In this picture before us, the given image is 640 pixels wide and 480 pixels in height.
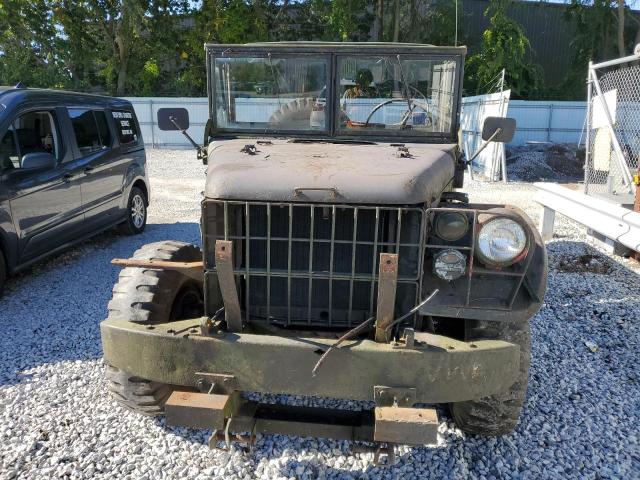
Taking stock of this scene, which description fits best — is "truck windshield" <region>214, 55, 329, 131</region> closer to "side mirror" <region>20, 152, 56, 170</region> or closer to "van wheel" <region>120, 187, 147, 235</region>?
"side mirror" <region>20, 152, 56, 170</region>

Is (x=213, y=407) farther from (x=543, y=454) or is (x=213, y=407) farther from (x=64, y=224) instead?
(x=64, y=224)

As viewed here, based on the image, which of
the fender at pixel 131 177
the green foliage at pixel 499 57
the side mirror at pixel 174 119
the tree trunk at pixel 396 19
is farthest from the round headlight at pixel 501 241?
the tree trunk at pixel 396 19

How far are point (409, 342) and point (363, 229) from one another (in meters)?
0.60

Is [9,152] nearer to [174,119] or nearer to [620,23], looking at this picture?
[174,119]

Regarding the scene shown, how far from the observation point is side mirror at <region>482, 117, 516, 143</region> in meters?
3.89

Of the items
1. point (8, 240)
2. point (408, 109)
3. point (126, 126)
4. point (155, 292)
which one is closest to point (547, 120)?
point (126, 126)

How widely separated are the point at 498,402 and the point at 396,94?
2.31 m

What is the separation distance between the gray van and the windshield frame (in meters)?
2.60

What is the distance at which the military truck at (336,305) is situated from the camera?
2.51m

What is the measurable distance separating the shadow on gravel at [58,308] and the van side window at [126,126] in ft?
4.86

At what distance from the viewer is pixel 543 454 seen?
3115 millimetres

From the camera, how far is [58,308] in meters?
5.25

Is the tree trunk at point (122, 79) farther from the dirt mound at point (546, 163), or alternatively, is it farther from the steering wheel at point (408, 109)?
the steering wheel at point (408, 109)

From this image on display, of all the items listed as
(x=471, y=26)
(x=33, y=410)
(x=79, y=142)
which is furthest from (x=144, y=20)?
(x=33, y=410)
